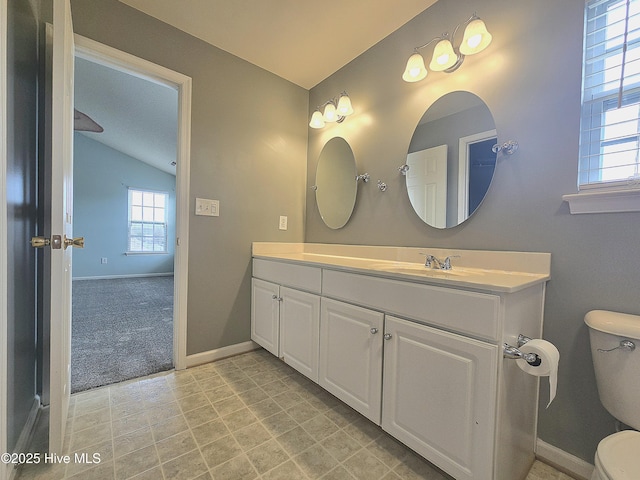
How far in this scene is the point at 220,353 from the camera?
2029 mm

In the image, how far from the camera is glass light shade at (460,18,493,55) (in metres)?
1.27

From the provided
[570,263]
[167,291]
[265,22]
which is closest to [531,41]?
[570,263]

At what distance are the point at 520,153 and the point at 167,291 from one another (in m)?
4.83

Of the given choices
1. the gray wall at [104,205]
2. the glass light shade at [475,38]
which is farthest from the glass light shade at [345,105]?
the gray wall at [104,205]

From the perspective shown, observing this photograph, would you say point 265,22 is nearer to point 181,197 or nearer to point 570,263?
point 181,197

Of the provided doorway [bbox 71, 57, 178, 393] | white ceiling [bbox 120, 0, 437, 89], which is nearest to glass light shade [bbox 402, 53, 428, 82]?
white ceiling [bbox 120, 0, 437, 89]

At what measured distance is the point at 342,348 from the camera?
4.55ft

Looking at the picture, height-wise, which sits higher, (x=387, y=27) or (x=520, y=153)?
(x=387, y=27)

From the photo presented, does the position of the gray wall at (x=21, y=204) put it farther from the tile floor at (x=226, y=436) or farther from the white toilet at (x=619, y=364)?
the white toilet at (x=619, y=364)

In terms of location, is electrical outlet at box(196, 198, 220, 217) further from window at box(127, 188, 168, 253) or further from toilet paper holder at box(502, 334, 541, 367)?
window at box(127, 188, 168, 253)

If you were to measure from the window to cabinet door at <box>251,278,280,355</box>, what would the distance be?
511 cm

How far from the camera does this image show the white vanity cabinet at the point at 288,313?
5.16 feet

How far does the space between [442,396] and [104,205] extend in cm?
674

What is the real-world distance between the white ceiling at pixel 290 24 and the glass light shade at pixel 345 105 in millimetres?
330
